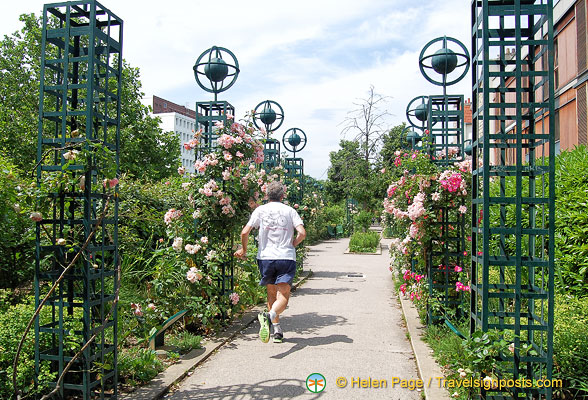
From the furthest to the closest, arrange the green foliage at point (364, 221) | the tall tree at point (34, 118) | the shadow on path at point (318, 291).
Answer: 1. the green foliage at point (364, 221)
2. the tall tree at point (34, 118)
3. the shadow on path at point (318, 291)

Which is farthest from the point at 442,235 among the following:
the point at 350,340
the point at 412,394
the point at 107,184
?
the point at 107,184

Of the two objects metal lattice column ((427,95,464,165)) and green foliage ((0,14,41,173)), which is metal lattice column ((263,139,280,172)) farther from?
green foliage ((0,14,41,173))

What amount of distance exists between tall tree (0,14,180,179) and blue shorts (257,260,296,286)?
14266 millimetres

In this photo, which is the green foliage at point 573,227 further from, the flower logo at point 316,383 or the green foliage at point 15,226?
the green foliage at point 15,226

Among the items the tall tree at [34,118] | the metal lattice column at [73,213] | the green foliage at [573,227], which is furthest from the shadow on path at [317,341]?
the tall tree at [34,118]

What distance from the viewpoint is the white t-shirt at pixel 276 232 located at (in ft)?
16.9

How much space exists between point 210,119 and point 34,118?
15676mm

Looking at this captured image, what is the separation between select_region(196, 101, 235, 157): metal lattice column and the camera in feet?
20.5

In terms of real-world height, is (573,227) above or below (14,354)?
above

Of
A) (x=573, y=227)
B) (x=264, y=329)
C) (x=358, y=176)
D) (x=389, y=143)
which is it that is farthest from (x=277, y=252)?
(x=389, y=143)

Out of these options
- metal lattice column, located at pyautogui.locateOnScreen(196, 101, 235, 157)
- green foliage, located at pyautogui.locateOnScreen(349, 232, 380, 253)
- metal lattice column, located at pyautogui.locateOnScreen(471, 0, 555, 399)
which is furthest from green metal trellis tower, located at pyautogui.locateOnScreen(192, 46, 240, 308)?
green foliage, located at pyautogui.locateOnScreen(349, 232, 380, 253)

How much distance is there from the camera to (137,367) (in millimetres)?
3959

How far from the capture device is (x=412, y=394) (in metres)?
3.82

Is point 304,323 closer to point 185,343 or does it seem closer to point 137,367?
point 185,343
